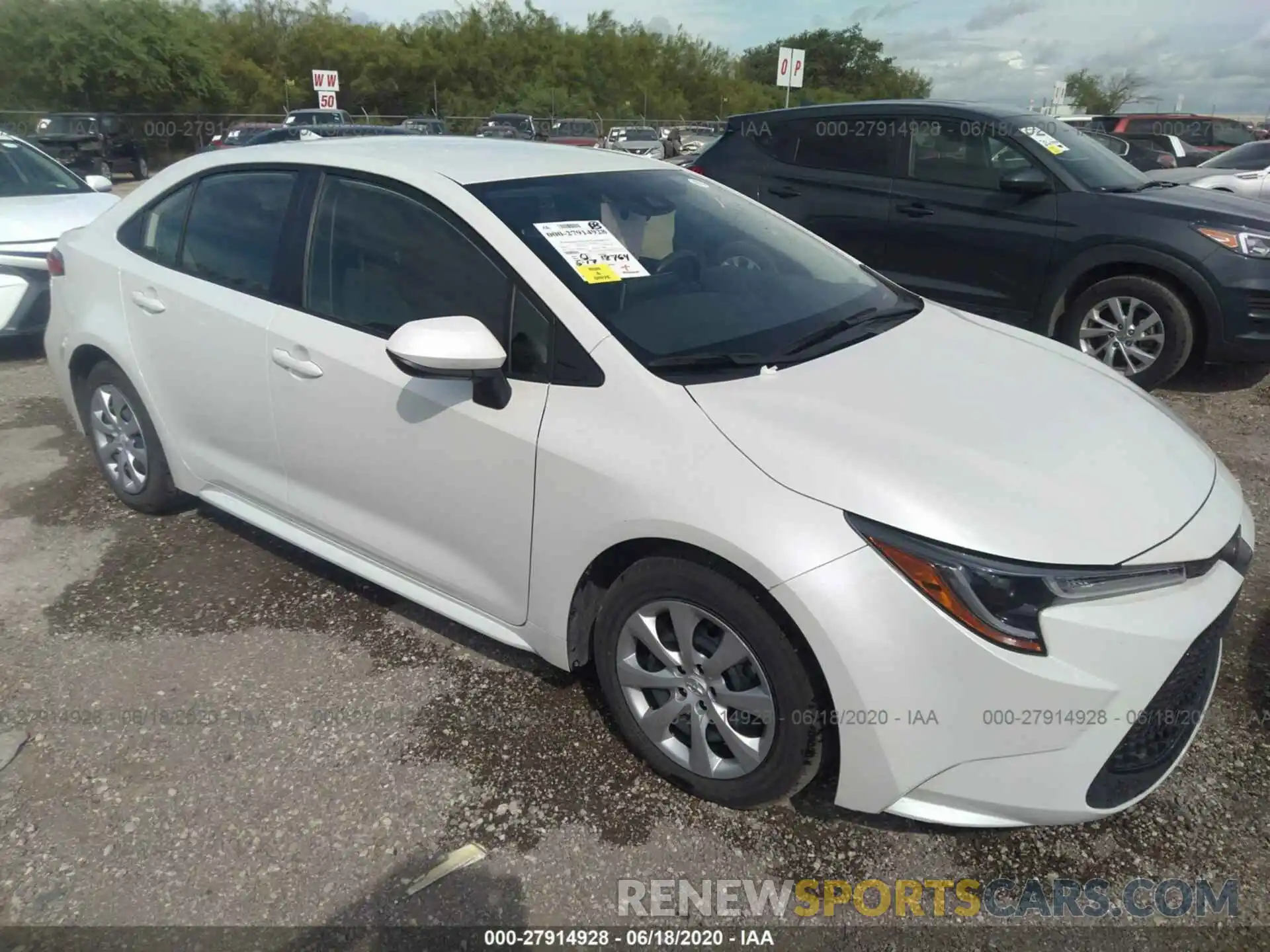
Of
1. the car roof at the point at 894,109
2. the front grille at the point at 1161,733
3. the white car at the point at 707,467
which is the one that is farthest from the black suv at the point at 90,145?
the front grille at the point at 1161,733

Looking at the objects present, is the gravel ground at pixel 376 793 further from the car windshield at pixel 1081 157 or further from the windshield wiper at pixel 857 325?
the car windshield at pixel 1081 157

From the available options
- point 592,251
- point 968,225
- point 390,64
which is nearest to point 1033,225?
point 968,225

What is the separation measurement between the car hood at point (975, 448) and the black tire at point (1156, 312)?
10.1 feet

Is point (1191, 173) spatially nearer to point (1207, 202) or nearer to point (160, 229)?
point (1207, 202)

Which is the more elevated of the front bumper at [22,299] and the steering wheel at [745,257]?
the steering wheel at [745,257]

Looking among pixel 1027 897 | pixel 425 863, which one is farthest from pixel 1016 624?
pixel 425 863

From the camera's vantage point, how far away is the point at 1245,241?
16.7 feet

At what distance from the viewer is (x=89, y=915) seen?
207cm

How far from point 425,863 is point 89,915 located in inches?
30.1

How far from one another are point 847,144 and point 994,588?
16.8ft

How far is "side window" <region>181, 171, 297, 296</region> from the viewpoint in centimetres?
308

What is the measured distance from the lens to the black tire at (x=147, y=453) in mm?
3674

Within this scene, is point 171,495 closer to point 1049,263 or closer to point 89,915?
point 89,915

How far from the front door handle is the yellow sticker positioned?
934 millimetres
